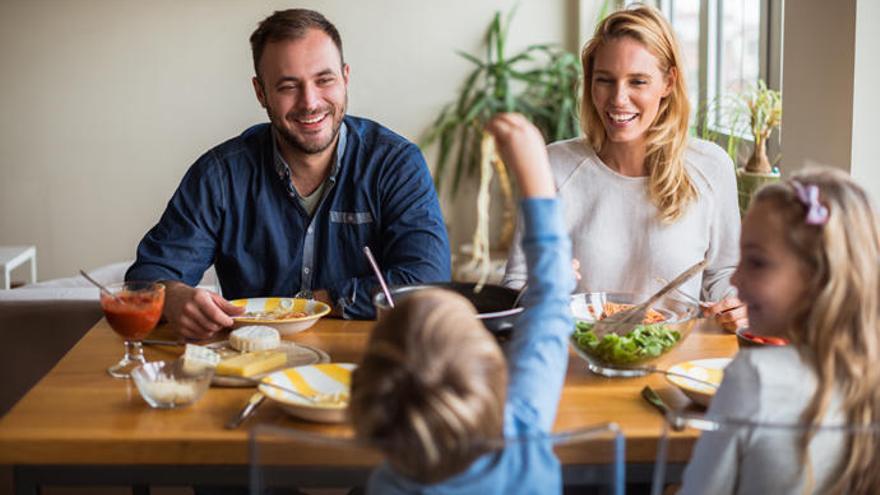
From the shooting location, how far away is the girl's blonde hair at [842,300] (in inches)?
51.5

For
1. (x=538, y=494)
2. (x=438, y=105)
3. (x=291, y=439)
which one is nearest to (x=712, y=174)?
(x=538, y=494)

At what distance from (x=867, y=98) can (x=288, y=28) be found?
4.62ft

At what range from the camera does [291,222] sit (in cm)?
264

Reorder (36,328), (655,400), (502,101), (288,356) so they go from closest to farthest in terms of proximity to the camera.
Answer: (655,400)
(288,356)
(36,328)
(502,101)

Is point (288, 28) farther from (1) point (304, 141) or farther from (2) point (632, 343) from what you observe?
(2) point (632, 343)

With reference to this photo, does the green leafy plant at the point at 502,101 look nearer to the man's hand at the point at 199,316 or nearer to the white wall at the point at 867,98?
the white wall at the point at 867,98

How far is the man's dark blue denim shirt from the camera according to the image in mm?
2582

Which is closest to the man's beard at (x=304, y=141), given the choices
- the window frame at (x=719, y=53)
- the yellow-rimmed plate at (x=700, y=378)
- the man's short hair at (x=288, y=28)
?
the man's short hair at (x=288, y=28)

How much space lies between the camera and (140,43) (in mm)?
5918

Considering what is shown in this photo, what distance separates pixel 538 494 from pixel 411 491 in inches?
5.5

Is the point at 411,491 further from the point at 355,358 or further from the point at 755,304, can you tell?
the point at 355,358

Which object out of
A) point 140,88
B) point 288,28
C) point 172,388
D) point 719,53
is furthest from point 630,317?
point 140,88

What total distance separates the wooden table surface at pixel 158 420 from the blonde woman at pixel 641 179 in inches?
27.4

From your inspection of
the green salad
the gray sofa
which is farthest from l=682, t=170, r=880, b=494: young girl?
the gray sofa
